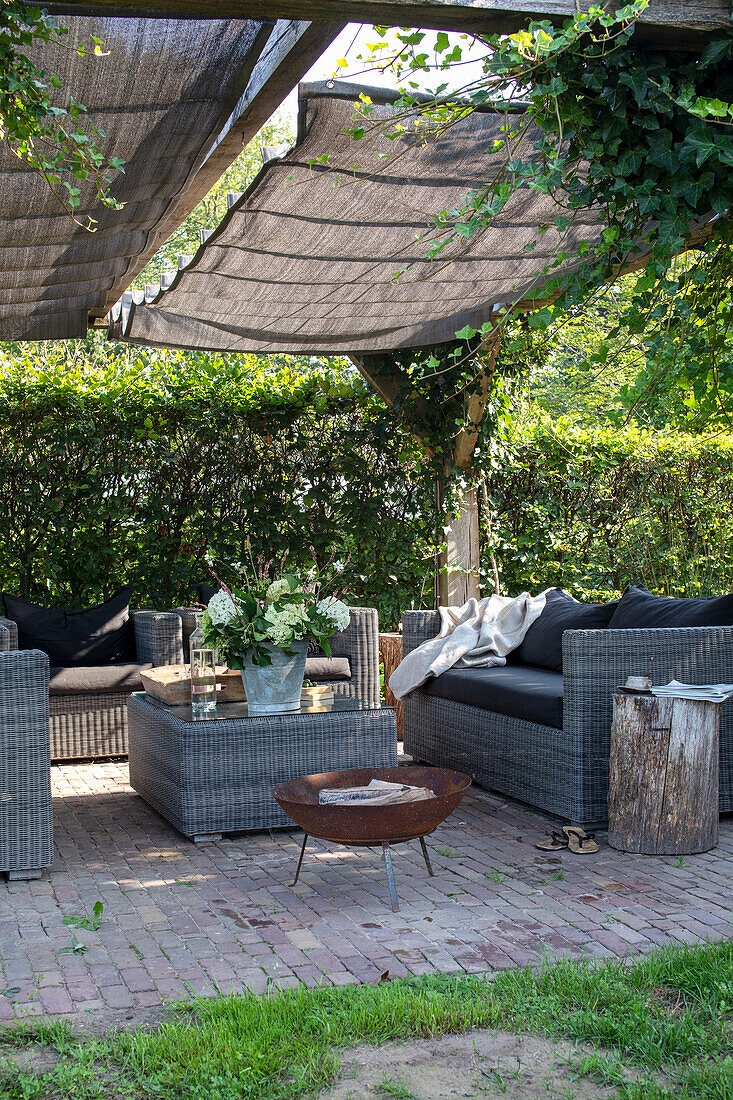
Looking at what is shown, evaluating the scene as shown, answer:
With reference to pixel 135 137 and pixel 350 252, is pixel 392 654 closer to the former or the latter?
pixel 350 252

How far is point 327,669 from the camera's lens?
5.54m

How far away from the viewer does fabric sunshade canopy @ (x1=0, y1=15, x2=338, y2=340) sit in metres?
2.93

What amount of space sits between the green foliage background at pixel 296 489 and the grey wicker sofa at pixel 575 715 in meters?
2.35

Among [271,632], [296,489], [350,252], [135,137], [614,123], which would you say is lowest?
[271,632]

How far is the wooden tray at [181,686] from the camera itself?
4.29m

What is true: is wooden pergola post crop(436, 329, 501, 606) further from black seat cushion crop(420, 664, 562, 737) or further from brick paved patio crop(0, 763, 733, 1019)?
brick paved patio crop(0, 763, 733, 1019)

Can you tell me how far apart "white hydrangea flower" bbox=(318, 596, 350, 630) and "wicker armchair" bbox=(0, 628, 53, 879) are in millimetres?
1110

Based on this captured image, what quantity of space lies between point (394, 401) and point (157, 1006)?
5016mm

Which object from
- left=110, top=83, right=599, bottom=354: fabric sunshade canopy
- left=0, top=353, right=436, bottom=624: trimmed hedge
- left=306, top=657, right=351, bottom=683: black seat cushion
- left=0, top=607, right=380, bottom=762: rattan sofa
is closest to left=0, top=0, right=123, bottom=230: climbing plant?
left=110, top=83, right=599, bottom=354: fabric sunshade canopy

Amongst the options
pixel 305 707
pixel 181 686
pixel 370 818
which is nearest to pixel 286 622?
pixel 305 707

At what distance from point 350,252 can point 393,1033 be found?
3.21 meters

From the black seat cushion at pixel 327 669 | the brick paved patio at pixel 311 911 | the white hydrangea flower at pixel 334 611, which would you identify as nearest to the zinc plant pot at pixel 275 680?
the white hydrangea flower at pixel 334 611

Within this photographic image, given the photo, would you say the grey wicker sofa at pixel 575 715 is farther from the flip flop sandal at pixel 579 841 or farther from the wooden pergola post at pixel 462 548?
the wooden pergola post at pixel 462 548

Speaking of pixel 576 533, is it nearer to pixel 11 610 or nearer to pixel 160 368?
pixel 160 368
